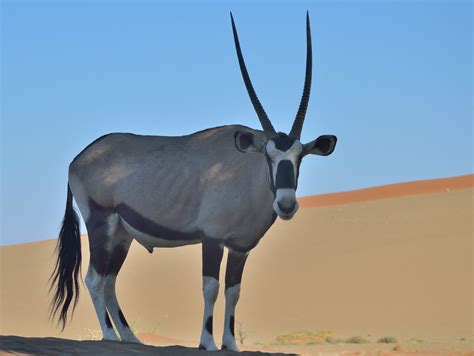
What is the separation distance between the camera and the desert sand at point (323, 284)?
31.1 m

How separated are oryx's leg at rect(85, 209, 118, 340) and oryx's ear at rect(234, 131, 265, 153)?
75.1 inches

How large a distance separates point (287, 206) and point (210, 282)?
1323mm

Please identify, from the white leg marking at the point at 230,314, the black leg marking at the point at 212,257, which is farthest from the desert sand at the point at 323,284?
the black leg marking at the point at 212,257

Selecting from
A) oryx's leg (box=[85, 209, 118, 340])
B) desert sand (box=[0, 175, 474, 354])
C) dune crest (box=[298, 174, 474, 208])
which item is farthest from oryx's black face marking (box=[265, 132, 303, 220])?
dune crest (box=[298, 174, 474, 208])

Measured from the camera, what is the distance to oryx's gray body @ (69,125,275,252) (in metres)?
10.1

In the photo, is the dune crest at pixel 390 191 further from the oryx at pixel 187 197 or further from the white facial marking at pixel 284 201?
the white facial marking at pixel 284 201

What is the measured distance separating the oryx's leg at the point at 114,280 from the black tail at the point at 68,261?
49cm

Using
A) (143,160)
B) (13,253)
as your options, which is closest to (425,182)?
(13,253)

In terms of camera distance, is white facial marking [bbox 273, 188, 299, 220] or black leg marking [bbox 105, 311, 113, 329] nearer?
white facial marking [bbox 273, 188, 299, 220]

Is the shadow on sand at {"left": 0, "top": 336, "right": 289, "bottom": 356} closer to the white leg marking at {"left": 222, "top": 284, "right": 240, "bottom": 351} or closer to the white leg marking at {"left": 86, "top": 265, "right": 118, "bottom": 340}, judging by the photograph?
the white leg marking at {"left": 222, "top": 284, "right": 240, "bottom": 351}

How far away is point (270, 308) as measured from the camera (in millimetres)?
35406

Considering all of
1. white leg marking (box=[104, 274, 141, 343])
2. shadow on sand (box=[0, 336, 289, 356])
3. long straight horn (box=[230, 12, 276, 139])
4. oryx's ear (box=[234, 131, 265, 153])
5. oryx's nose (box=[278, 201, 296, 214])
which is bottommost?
shadow on sand (box=[0, 336, 289, 356])

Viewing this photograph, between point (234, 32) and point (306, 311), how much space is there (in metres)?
24.6

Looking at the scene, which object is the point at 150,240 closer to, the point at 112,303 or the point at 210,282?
the point at 112,303
